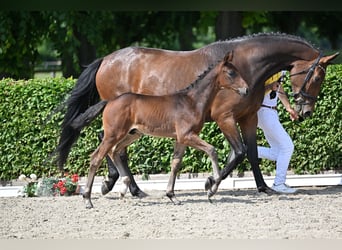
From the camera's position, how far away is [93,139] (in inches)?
348

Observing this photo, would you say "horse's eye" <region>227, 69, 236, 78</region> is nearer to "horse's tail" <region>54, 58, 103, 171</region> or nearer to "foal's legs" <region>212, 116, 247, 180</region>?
"foal's legs" <region>212, 116, 247, 180</region>

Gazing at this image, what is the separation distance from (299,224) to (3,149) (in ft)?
17.0

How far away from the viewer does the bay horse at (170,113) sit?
653 centimetres

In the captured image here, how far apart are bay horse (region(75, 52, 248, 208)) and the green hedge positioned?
198cm

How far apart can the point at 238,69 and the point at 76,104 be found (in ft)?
7.12

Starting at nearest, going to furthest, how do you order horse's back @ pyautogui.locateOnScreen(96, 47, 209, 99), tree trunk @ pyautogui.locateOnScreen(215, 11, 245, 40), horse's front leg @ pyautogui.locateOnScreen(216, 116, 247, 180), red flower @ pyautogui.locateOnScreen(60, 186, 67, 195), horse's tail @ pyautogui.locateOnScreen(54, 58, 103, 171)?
horse's front leg @ pyautogui.locateOnScreen(216, 116, 247, 180) < horse's tail @ pyautogui.locateOnScreen(54, 58, 103, 171) < horse's back @ pyautogui.locateOnScreen(96, 47, 209, 99) < red flower @ pyautogui.locateOnScreen(60, 186, 67, 195) < tree trunk @ pyautogui.locateOnScreen(215, 11, 245, 40)

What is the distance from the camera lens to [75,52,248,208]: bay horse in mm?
6531

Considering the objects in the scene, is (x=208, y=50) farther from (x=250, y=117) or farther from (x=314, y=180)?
(x=314, y=180)

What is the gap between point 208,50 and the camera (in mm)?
7316

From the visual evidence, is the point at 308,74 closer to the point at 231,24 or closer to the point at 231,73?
the point at 231,73

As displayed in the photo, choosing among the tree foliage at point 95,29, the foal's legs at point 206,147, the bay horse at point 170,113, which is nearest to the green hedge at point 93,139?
the bay horse at point 170,113

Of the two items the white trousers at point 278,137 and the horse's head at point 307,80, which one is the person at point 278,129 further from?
the horse's head at point 307,80

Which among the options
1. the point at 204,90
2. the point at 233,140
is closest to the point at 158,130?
the point at 204,90

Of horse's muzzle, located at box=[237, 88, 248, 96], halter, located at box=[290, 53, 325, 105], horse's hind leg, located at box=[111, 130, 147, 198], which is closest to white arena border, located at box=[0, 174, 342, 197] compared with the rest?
horse's hind leg, located at box=[111, 130, 147, 198]
